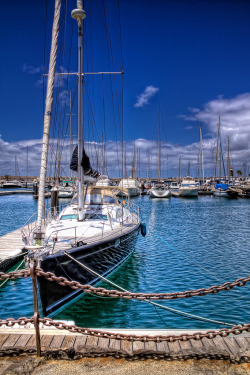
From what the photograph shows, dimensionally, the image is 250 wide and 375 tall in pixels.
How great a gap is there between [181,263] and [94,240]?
6228 millimetres

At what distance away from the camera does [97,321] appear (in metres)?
8.01

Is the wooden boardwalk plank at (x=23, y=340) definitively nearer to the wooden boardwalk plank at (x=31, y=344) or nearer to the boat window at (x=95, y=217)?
the wooden boardwalk plank at (x=31, y=344)

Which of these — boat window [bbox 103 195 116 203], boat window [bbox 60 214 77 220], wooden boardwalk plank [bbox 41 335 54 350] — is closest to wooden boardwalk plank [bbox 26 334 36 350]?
wooden boardwalk plank [bbox 41 335 54 350]

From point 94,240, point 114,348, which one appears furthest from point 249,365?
point 94,240

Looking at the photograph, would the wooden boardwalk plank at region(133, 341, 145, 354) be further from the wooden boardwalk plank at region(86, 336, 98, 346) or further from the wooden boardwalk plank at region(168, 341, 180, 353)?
the wooden boardwalk plank at region(86, 336, 98, 346)

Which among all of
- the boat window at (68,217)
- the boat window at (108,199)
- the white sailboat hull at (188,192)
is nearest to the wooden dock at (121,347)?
the boat window at (68,217)

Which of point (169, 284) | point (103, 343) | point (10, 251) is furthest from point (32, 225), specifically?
point (103, 343)

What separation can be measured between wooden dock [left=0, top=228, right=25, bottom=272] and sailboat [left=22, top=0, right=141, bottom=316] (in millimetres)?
1675

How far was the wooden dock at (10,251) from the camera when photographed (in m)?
11.4

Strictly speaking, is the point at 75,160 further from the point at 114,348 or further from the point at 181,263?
the point at 114,348

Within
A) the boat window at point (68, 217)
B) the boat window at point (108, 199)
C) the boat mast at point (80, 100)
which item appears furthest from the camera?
the boat window at point (108, 199)

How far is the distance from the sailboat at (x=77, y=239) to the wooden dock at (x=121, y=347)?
190 centimetres

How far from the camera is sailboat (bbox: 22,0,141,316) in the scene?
725cm

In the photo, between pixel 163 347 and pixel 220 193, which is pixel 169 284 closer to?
pixel 163 347
